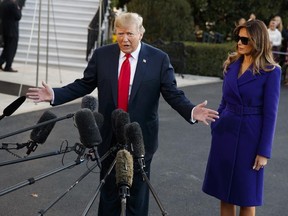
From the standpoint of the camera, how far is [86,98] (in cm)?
366

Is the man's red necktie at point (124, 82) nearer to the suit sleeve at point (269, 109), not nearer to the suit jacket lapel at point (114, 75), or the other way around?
the suit jacket lapel at point (114, 75)

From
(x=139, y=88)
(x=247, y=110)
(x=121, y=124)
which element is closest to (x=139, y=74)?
(x=139, y=88)

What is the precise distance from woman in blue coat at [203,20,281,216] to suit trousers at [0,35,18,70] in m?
9.97

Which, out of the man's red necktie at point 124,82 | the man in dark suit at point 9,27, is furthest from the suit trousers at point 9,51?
the man's red necktie at point 124,82

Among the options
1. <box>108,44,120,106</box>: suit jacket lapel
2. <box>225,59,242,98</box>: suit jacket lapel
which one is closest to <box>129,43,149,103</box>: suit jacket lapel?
<box>108,44,120,106</box>: suit jacket lapel

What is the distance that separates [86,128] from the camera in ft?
9.61

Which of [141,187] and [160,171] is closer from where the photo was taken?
[141,187]

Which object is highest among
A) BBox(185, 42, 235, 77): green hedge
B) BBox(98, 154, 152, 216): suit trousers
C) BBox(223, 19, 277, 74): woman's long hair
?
BBox(223, 19, 277, 74): woman's long hair

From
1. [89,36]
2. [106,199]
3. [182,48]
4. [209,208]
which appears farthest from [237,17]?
[106,199]

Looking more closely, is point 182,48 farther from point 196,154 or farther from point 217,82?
point 196,154

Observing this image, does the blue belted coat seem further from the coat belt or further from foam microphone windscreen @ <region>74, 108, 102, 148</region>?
foam microphone windscreen @ <region>74, 108, 102, 148</region>

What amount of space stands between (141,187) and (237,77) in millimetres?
1150

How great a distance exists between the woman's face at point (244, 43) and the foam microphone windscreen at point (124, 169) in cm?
156

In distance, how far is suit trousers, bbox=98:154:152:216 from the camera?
4141 mm
